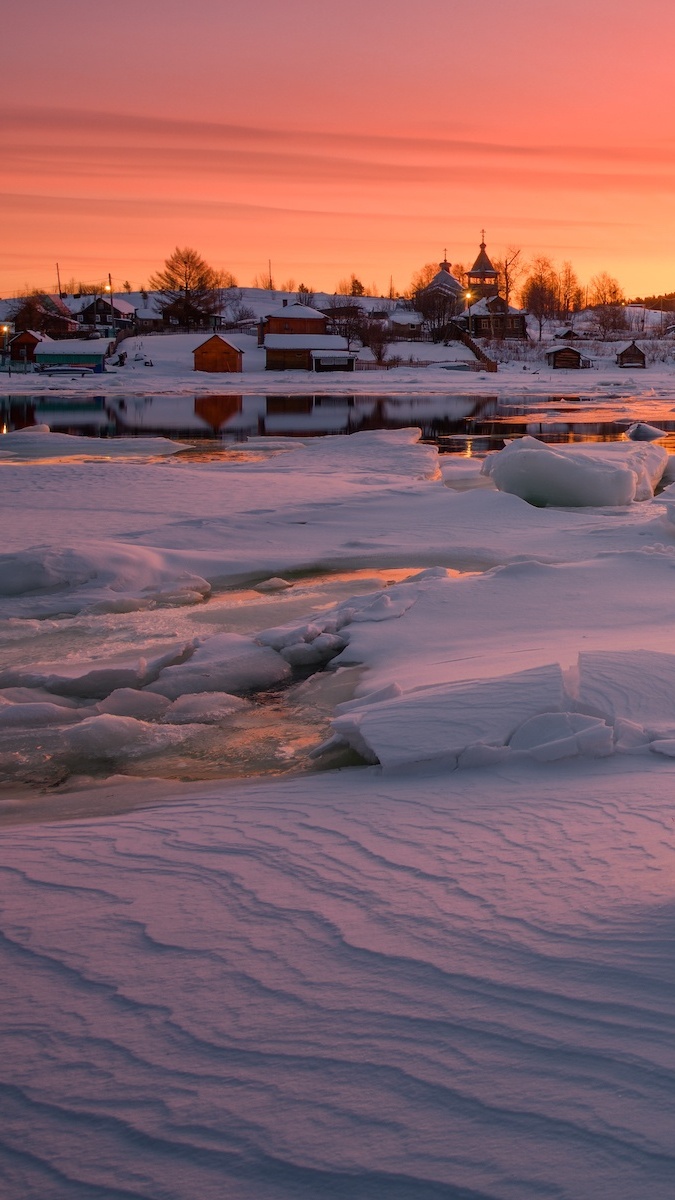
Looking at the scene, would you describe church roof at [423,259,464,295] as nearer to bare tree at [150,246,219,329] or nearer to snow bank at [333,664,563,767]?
bare tree at [150,246,219,329]

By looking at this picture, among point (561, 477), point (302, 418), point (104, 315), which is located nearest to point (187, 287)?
point (104, 315)

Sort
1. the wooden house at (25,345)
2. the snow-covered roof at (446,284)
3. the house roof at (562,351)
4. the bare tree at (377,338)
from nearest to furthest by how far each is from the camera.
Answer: the wooden house at (25,345)
the house roof at (562,351)
the bare tree at (377,338)
the snow-covered roof at (446,284)

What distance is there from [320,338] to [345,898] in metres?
70.4

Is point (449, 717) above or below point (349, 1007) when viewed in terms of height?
above

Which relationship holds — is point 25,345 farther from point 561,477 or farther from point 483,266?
point 561,477

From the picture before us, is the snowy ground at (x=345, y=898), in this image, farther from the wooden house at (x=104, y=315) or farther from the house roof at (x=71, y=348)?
the wooden house at (x=104, y=315)

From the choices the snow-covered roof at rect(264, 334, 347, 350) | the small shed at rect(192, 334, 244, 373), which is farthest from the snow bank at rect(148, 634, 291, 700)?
the snow-covered roof at rect(264, 334, 347, 350)

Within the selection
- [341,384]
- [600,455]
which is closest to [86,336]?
[341,384]

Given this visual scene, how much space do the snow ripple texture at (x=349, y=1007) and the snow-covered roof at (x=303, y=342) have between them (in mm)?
68790

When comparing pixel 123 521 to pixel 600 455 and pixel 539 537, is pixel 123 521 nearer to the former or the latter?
pixel 539 537

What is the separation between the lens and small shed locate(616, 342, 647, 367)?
74938 millimetres

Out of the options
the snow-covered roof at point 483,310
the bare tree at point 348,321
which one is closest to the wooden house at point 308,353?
the bare tree at point 348,321

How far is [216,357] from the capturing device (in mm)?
69250

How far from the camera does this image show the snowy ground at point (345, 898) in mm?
2006
